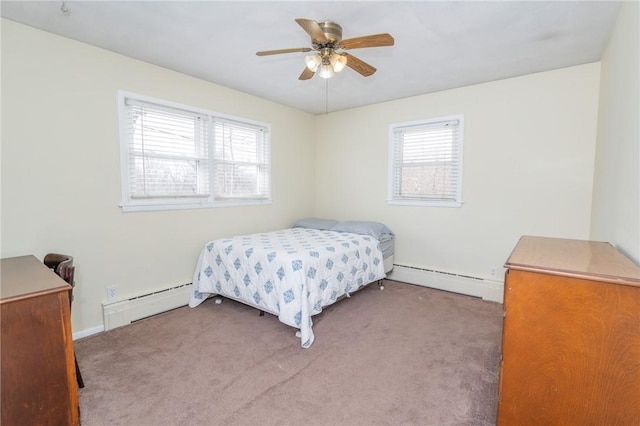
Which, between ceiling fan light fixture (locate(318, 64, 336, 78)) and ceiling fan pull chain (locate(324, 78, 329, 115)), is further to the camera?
ceiling fan pull chain (locate(324, 78, 329, 115))

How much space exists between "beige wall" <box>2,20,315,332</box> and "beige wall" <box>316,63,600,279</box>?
2228mm

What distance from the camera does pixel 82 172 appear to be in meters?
2.59

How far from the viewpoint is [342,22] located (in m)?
2.20

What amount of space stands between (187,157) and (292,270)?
1800mm

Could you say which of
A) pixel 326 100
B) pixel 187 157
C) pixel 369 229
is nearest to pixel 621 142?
pixel 369 229

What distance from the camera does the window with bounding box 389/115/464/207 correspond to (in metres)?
3.71

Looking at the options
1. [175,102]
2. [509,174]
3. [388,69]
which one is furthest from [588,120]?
[175,102]

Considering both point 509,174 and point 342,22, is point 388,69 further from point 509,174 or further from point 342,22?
point 509,174

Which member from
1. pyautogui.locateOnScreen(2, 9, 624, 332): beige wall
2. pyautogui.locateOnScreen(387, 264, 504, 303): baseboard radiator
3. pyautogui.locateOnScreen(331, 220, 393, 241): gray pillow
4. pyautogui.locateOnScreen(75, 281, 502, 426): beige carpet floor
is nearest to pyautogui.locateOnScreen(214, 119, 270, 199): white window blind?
pyautogui.locateOnScreen(2, 9, 624, 332): beige wall

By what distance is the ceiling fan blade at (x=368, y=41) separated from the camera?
1.96 meters

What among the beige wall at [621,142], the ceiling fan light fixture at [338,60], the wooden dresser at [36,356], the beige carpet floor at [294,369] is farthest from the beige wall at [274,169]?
the ceiling fan light fixture at [338,60]

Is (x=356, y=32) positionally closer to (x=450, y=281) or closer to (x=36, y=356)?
(x=36, y=356)

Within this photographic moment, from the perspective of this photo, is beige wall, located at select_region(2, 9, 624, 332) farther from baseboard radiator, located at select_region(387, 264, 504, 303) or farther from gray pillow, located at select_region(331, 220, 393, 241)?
gray pillow, located at select_region(331, 220, 393, 241)

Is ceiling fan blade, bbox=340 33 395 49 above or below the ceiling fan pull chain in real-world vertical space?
below
